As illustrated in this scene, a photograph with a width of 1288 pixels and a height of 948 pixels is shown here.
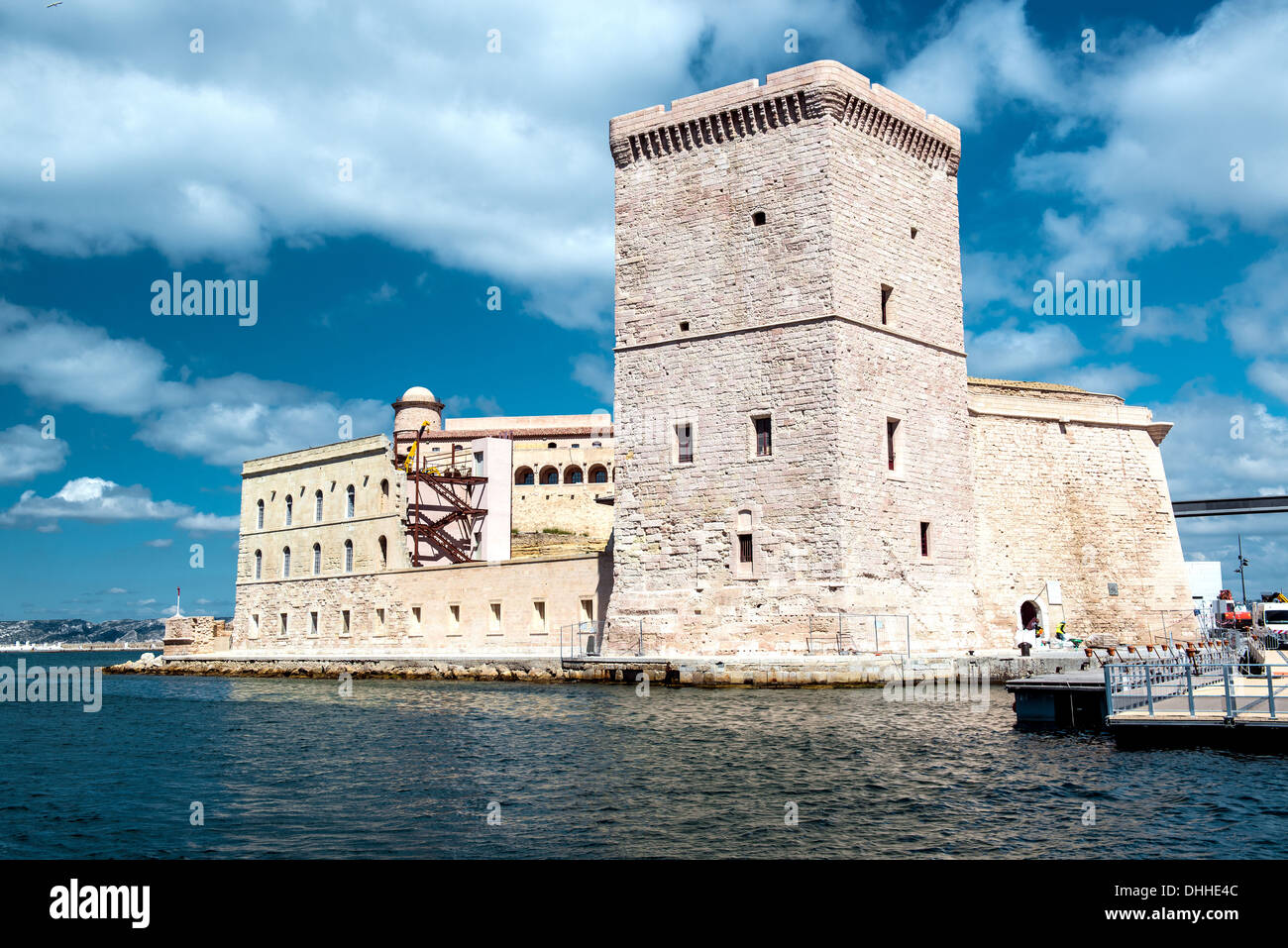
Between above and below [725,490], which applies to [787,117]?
above

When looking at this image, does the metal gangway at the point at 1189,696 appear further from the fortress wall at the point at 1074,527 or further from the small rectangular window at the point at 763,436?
the small rectangular window at the point at 763,436

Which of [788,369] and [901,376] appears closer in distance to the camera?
[788,369]

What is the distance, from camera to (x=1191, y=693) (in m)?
11.5

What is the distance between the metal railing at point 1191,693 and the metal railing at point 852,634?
579 cm

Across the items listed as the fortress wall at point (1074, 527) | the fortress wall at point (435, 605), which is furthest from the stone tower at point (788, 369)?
the fortress wall at point (435, 605)

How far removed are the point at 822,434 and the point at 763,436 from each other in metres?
1.53

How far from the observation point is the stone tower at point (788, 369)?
21.0 metres

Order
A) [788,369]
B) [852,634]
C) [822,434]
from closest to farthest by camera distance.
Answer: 1. [852,634]
2. [822,434]
3. [788,369]

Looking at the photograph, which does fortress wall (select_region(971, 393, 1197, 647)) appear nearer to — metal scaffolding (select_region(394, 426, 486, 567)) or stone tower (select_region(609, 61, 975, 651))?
stone tower (select_region(609, 61, 975, 651))

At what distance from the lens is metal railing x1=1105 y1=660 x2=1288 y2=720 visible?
1141 cm

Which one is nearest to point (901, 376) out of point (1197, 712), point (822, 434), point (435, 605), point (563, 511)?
point (822, 434)

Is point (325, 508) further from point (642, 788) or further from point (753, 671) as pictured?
point (642, 788)

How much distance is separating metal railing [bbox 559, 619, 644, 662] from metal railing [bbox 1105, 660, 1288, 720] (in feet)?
34.7
